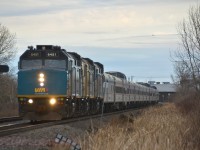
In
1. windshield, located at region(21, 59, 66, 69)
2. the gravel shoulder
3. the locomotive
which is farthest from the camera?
windshield, located at region(21, 59, 66, 69)

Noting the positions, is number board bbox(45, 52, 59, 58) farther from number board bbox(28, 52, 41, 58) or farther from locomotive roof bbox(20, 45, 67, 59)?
number board bbox(28, 52, 41, 58)

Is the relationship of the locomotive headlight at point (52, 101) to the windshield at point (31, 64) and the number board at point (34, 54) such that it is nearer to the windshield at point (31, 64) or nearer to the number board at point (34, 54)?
the windshield at point (31, 64)

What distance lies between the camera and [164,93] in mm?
171000

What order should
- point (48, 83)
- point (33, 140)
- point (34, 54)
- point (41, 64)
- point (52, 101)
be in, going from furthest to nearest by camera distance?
point (34, 54) → point (41, 64) → point (48, 83) → point (52, 101) → point (33, 140)

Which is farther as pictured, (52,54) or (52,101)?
(52,54)

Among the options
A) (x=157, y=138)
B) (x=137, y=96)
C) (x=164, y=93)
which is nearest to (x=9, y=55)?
(x=137, y=96)

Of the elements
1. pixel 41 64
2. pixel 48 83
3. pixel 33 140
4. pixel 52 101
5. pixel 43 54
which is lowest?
pixel 33 140

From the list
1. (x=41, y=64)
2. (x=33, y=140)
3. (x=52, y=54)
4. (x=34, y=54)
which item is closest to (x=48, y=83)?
(x=41, y=64)

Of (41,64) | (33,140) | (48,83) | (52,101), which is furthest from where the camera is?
(41,64)

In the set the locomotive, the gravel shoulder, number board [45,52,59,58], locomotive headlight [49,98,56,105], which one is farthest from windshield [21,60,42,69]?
the gravel shoulder

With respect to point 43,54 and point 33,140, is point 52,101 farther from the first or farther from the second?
point 33,140

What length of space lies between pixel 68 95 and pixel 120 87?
82.5 ft

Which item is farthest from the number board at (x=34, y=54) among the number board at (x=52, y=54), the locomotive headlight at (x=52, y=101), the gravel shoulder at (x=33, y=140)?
the gravel shoulder at (x=33, y=140)

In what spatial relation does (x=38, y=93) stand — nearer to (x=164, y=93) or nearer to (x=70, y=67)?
(x=70, y=67)
